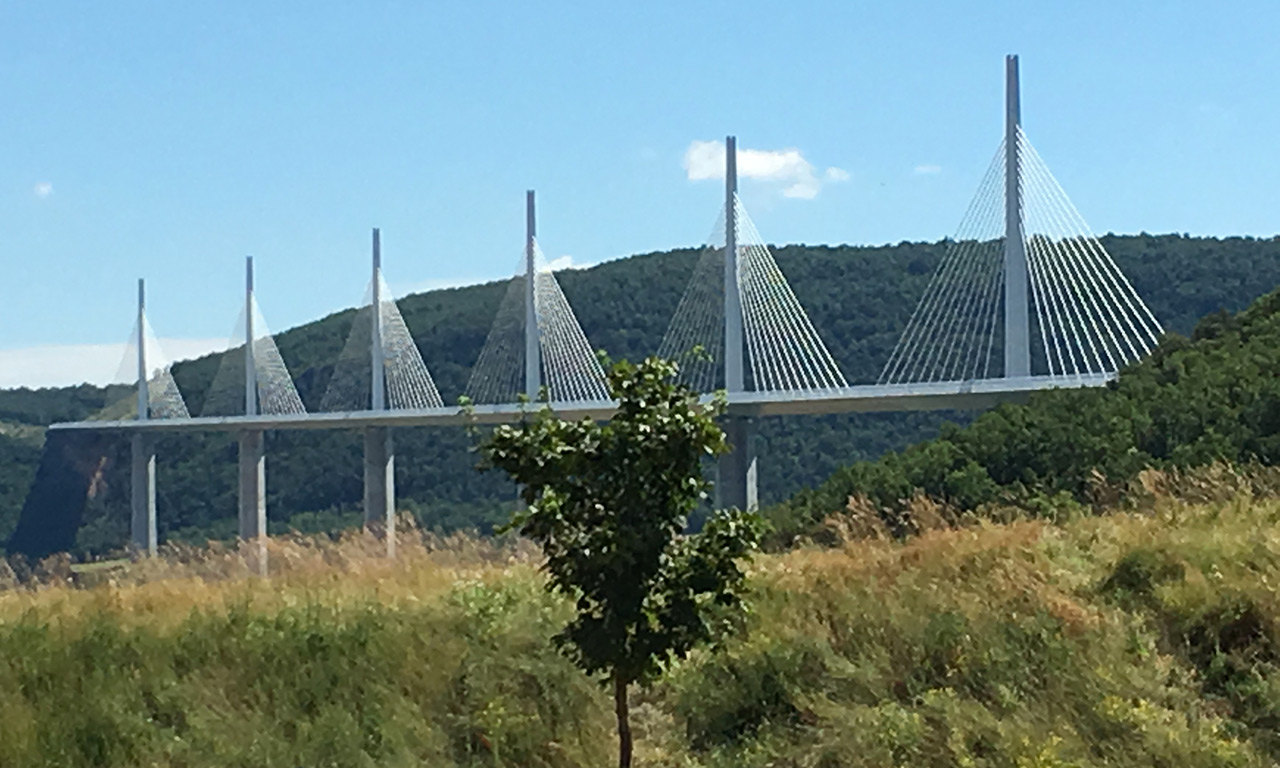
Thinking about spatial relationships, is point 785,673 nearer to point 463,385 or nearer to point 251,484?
point 251,484

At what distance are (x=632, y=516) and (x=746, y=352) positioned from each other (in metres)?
28.1

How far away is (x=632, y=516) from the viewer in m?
6.08

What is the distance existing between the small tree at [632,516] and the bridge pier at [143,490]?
185 feet

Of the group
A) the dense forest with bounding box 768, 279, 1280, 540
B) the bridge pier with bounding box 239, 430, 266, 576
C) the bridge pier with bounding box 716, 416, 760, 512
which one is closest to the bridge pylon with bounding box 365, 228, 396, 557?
the bridge pier with bounding box 239, 430, 266, 576

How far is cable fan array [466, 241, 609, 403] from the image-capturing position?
41597 millimetres

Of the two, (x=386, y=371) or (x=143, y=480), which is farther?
(x=143, y=480)

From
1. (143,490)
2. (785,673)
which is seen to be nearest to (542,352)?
(143,490)

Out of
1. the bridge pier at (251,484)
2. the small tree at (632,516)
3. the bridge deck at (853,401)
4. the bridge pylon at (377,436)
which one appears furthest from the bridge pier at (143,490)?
the small tree at (632,516)

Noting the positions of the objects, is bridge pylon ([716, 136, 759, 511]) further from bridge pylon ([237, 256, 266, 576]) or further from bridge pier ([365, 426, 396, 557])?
bridge pylon ([237, 256, 266, 576])

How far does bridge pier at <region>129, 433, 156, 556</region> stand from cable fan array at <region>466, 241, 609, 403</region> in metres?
17.5

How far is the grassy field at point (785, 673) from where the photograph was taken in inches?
244

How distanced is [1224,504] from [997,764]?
149 inches

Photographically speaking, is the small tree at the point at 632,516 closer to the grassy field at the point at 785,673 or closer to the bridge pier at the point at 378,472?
the grassy field at the point at 785,673

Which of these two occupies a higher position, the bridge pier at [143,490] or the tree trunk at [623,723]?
the tree trunk at [623,723]
